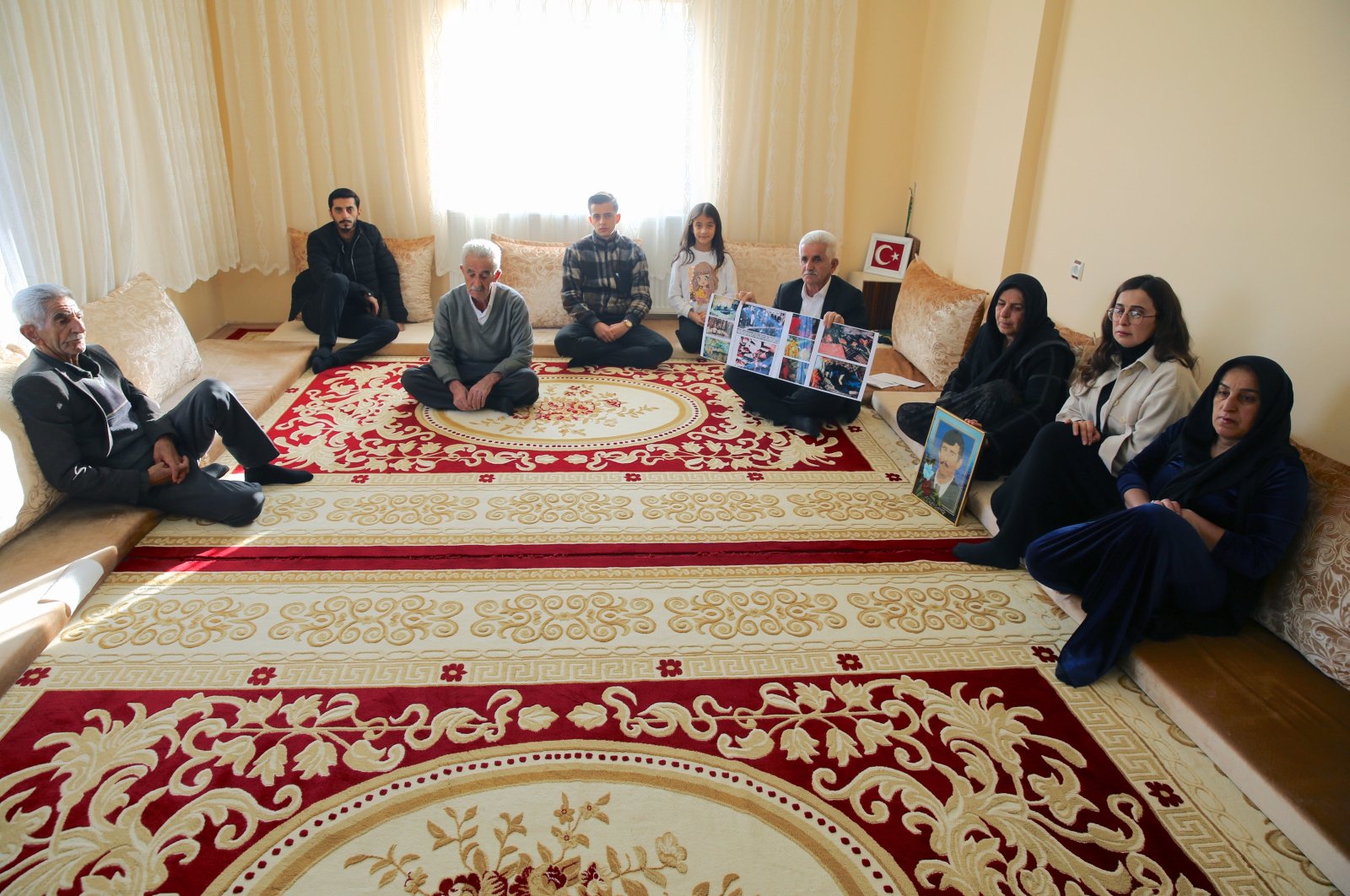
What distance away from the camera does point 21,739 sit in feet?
7.06

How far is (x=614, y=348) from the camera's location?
17.5 feet

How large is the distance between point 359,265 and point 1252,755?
17.4ft

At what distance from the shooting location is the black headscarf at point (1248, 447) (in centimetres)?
240

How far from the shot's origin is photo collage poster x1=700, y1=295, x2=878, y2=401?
4.11 meters

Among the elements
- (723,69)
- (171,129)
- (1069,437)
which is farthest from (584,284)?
(1069,437)

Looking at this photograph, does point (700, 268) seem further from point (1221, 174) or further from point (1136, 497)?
point (1136, 497)

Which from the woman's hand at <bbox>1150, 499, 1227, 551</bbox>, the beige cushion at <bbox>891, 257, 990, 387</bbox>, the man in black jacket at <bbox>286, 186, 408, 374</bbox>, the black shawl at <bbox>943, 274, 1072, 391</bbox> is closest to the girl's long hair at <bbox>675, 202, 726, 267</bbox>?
the beige cushion at <bbox>891, 257, 990, 387</bbox>

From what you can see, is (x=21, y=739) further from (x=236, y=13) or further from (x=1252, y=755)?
(x=236, y=13)

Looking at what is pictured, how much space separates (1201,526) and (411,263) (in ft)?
16.5

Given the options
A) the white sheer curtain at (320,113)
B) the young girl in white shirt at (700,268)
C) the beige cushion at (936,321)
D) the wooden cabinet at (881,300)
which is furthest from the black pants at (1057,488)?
the white sheer curtain at (320,113)

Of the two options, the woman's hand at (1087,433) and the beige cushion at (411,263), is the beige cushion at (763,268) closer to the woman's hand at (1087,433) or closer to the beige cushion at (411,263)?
the beige cushion at (411,263)

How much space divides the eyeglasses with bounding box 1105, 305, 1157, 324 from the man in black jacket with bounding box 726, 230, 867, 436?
1404mm

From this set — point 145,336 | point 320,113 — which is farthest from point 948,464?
point 320,113

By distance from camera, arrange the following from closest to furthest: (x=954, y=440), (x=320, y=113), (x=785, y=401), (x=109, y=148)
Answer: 1. (x=954, y=440)
2. (x=109, y=148)
3. (x=785, y=401)
4. (x=320, y=113)
